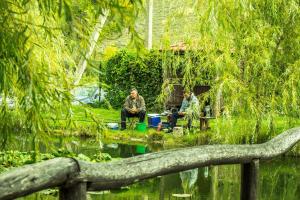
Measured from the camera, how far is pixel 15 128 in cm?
504

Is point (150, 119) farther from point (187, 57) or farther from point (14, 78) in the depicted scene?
point (14, 78)

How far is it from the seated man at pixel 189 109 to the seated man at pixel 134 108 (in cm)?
92

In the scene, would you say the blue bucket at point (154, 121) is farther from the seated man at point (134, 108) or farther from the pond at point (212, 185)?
the pond at point (212, 185)

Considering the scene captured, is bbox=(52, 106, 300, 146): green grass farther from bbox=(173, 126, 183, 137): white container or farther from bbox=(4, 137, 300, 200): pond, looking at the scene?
bbox=(4, 137, 300, 200): pond

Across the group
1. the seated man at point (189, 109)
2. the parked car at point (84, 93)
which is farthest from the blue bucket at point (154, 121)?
the parked car at point (84, 93)

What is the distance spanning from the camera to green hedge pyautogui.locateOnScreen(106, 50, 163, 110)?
70.7 ft

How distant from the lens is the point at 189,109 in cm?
1459

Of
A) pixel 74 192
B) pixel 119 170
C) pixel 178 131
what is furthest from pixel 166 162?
pixel 178 131

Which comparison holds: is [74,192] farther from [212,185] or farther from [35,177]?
[212,185]

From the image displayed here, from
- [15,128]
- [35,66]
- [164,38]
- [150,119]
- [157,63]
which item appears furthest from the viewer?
[157,63]

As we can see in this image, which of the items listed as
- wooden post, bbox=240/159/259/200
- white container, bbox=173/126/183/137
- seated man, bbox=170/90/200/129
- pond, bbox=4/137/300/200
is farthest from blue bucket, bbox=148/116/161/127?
wooden post, bbox=240/159/259/200

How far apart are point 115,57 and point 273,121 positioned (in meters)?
10.9

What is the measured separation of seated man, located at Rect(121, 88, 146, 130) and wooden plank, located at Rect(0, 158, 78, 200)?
14.6 m

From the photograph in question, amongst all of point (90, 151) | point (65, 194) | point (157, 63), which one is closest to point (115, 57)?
point (157, 63)
